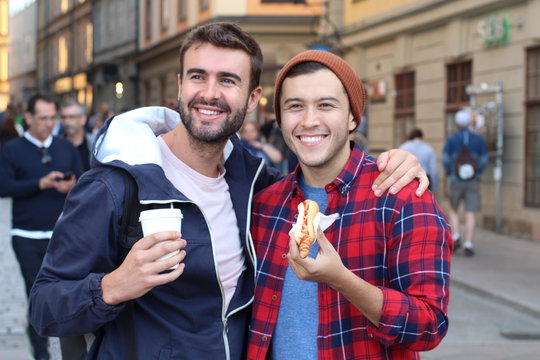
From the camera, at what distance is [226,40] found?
296 cm

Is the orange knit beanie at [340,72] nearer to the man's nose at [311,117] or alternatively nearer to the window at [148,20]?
the man's nose at [311,117]

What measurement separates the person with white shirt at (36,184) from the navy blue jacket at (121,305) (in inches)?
129

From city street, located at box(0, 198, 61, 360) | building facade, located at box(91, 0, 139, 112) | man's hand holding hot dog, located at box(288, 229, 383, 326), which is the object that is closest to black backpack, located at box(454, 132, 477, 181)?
city street, located at box(0, 198, 61, 360)

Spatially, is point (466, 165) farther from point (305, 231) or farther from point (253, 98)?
point (305, 231)

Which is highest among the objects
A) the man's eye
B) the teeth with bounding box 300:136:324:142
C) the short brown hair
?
the short brown hair

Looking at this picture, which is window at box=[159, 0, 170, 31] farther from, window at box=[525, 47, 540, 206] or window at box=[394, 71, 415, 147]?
window at box=[525, 47, 540, 206]

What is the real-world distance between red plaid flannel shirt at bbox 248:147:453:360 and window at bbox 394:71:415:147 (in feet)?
50.8

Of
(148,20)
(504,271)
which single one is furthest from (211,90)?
(148,20)

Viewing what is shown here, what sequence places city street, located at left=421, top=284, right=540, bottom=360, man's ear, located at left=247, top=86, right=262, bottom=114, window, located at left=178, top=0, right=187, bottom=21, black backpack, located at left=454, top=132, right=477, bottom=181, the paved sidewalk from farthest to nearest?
window, located at left=178, top=0, right=187, bottom=21, black backpack, located at left=454, top=132, right=477, bottom=181, the paved sidewalk, city street, located at left=421, top=284, right=540, bottom=360, man's ear, located at left=247, top=86, right=262, bottom=114

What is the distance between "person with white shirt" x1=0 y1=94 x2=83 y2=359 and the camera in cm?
596

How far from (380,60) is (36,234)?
14.7m

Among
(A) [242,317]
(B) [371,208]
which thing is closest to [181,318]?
(A) [242,317]

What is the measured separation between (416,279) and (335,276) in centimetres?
32

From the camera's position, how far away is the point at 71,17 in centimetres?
4803
